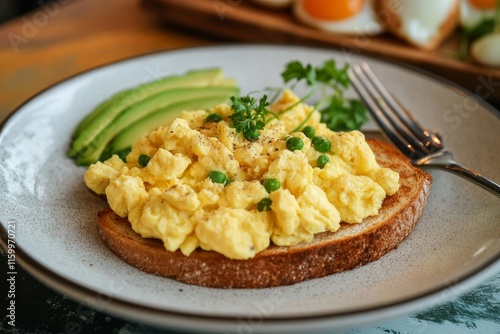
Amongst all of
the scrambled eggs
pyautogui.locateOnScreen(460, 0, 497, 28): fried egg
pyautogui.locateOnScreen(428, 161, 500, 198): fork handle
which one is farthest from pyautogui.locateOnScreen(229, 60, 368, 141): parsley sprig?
pyautogui.locateOnScreen(460, 0, 497, 28): fried egg

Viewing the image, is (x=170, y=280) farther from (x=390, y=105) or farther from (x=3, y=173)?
(x=390, y=105)

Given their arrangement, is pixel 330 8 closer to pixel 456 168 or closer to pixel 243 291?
pixel 456 168

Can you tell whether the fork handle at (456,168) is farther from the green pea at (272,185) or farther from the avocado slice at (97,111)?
the avocado slice at (97,111)

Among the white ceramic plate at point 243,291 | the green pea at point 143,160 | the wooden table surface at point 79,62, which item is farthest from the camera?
the green pea at point 143,160

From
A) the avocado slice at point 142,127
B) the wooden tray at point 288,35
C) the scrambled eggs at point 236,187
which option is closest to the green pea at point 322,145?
the scrambled eggs at point 236,187

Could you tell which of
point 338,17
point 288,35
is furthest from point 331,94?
point 338,17

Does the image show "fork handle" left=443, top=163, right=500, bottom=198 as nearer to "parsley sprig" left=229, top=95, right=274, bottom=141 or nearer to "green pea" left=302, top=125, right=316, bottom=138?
"green pea" left=302, top=125, right=316, bottom=138
